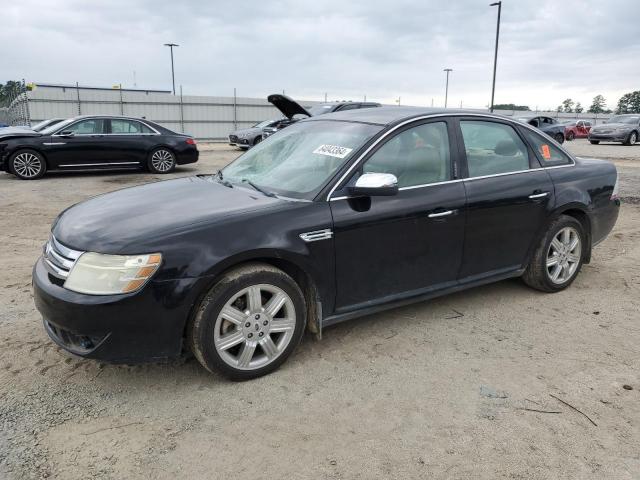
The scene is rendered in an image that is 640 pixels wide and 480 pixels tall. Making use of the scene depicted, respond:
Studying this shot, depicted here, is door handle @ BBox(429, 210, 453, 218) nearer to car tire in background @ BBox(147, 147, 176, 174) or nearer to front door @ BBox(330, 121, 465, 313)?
front door @ BBox(330, 121, 465, 313)

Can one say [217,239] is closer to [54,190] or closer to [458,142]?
[458,142]

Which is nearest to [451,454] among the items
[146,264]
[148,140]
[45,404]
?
[146,264]

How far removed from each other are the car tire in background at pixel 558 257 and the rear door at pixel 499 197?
0.55 ft

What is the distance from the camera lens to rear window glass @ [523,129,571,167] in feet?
14.7

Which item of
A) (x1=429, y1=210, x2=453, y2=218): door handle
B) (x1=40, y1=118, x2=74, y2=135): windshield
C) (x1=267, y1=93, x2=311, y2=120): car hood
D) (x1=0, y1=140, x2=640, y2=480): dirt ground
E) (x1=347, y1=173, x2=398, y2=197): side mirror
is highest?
(x1=267, y1=93, x2=311, y2=120): car hood

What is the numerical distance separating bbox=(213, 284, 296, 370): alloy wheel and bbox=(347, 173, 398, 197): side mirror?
80 cm

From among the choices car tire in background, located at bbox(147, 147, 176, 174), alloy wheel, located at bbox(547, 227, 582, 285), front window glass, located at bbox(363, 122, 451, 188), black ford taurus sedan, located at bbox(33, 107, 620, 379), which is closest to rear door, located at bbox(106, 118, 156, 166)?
car tire in background, located at bbox(147, 147, 176, 174)

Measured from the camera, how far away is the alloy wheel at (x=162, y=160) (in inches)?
505

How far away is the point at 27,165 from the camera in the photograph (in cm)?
1144

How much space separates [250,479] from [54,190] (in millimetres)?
9470

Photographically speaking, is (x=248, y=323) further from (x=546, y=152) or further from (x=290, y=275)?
(x=546, y=152)

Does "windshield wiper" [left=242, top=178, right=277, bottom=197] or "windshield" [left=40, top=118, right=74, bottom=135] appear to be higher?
"windshield" [left=40, top=118, right=74, bottom=135]

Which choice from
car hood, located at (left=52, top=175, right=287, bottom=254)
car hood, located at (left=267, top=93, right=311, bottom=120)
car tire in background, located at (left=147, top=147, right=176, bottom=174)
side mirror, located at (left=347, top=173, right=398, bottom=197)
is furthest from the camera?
car tire in background, located at (left=147, top=147, right=176, bottom=174)

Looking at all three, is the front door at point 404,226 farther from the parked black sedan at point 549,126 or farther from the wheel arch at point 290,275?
the parked black sedan at point 549,126
